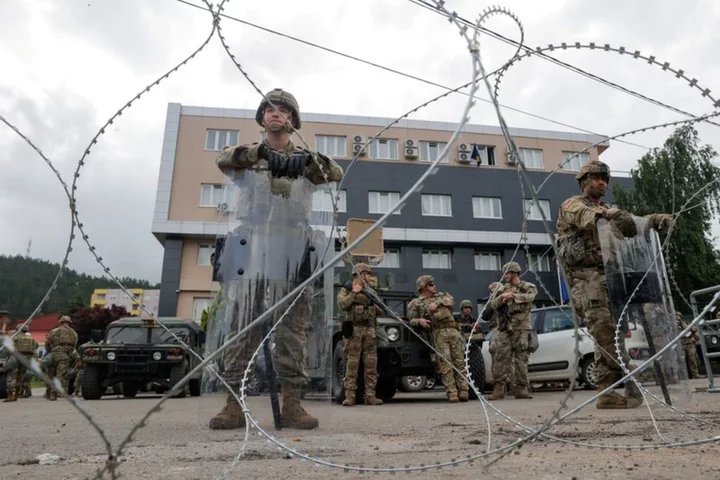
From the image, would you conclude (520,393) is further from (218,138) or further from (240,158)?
(218,138)

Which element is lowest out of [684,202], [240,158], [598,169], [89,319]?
[240,158]

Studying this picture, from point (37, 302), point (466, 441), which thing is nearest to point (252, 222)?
point (37, 302)

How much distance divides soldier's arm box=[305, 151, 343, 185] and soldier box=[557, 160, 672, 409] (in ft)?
6.40

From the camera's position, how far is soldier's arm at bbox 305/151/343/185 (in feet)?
9.50

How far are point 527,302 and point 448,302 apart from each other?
1.03m

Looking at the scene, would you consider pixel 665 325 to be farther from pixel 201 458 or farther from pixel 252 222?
pixel 201 458

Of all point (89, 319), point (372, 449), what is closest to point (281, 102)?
point (372, 449)

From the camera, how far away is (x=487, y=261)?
24.3 m

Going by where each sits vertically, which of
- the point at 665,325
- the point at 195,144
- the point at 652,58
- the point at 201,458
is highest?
the point at 195,144

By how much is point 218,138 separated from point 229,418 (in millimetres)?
21993

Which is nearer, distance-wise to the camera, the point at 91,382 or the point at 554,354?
the point at 554,354

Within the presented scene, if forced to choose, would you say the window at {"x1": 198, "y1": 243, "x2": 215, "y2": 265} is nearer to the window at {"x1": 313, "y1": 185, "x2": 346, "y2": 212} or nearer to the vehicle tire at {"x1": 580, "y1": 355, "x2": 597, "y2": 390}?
the vehicle tire at {"x1": 580, "y1": 355, "x2": 597, "y2": 390}

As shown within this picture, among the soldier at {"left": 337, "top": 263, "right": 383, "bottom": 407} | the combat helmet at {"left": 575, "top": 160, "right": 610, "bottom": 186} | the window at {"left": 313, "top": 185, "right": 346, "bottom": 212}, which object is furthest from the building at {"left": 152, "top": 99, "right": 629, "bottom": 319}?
the window at {"left": 313, "top": 185, "right": 346, "bottom": 212}

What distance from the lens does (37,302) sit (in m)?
2.13
